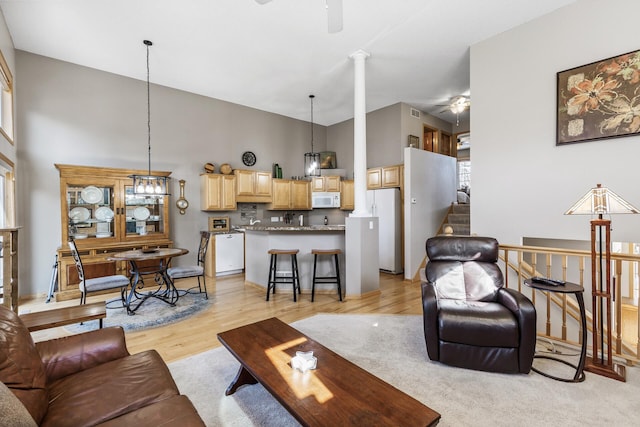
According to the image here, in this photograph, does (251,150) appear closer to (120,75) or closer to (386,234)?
(120,75)

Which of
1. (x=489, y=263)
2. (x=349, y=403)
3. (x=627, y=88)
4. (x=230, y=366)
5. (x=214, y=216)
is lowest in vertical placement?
(x=230, y=366)

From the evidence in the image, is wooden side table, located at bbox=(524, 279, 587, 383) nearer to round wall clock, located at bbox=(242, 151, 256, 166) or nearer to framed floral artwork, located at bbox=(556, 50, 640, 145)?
framed floral artwork, located at bbox=(556, 50, 640, 145)

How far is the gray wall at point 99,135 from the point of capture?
436 centimetres

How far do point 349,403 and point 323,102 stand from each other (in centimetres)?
607

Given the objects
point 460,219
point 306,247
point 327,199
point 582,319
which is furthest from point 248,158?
point 582,319

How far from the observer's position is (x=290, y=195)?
701 centimetres

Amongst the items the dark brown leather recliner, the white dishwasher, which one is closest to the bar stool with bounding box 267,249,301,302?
the white dishwasher

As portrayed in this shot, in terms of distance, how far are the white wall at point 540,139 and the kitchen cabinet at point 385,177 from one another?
6.43 feet

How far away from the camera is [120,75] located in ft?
16.8

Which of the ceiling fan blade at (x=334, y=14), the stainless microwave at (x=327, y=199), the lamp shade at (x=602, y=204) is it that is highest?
the ceiling fan blade at (x=334, y=14)

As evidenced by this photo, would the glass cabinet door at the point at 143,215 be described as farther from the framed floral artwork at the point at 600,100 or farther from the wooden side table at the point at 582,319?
the framed floral artwork at the point at 600,100

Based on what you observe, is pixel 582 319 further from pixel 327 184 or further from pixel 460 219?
pixel 327 184

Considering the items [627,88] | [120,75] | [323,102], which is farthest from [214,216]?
[627,88]

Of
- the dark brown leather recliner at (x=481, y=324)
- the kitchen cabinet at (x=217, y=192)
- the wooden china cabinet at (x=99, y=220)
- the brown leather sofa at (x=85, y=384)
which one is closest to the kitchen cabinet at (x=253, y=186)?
the kitchen cabinet at (x=217, y=192)
